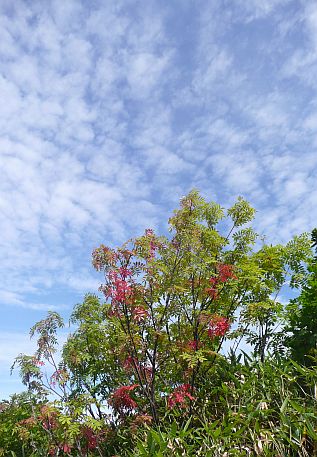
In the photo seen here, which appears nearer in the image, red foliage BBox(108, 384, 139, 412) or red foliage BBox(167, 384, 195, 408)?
red foliage BBox(167, 384, 195, 408)

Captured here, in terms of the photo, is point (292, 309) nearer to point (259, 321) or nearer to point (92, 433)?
point (259, 321)

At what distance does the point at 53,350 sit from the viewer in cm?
1023

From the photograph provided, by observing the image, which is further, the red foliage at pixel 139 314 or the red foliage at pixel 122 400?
the red foliage at pixel 122 400

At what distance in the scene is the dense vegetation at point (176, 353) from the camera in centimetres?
876

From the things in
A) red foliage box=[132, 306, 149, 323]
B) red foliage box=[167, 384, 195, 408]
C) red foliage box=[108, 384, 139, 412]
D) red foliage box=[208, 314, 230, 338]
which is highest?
red foliage box=[132, 306, 149, 323]

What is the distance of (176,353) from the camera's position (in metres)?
9.79

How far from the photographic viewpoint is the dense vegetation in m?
8.76

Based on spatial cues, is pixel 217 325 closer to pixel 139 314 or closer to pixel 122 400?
pixel 139 314

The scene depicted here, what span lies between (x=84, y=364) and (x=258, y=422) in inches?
204

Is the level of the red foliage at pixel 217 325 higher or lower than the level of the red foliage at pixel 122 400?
higher

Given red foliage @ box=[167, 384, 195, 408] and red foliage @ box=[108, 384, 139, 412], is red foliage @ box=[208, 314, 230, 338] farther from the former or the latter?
red foliage @ box=[108, 384, 139, 412]

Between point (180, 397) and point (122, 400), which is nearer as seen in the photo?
point (180, 397)

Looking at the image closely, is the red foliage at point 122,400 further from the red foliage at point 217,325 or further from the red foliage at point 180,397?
the red foliage at point 217,325

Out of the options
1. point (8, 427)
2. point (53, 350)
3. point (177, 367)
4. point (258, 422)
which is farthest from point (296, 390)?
point (8, 427)
